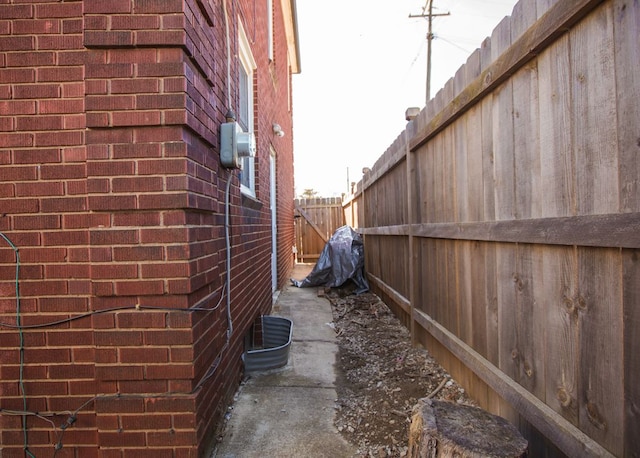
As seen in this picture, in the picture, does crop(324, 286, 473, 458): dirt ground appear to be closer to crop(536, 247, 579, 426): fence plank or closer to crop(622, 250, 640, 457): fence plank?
crop(536, 247, 579, 426): fence plank

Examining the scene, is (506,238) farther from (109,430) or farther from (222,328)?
(109,430)

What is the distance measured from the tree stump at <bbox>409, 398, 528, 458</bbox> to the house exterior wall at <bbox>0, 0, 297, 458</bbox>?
1.10m

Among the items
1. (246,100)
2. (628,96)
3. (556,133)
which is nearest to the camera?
(628,96)

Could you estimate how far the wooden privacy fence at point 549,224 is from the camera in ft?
4.47

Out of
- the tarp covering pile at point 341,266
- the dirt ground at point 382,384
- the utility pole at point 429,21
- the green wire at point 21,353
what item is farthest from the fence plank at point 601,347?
the utility pole at point 429,21

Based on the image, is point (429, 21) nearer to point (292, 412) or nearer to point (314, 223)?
point (314, 223)

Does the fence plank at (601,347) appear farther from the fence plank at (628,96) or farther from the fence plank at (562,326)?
the fence plank at (628,96)

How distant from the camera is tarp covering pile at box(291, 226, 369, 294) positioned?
7270mm

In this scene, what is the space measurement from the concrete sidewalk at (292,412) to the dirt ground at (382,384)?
107 millimetres

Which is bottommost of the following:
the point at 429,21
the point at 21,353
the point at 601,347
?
the point at 21,353

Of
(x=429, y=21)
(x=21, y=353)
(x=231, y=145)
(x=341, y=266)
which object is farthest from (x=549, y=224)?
(x=429, y=21)

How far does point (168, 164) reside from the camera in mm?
1848

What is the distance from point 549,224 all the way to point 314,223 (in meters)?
10.7

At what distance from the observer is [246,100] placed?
426 cm
